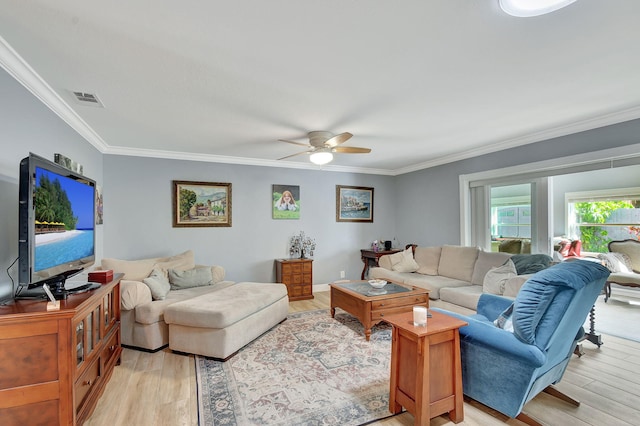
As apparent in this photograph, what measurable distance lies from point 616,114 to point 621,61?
1344 millimetres

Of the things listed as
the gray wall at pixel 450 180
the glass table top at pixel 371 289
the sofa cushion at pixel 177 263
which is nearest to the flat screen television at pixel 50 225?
the sofa cushion at pixel 177 263

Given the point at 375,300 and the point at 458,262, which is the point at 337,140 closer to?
the point at 375,300

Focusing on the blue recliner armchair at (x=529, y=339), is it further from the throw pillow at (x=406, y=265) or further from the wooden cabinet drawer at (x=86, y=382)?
the throw pillow at (x=406, y=265)

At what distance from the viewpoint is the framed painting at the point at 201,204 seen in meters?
4.62

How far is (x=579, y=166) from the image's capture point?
346 centimetres

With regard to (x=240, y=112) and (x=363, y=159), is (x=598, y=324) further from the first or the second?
(x=240, y=112)

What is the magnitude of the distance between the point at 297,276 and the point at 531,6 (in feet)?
14.3

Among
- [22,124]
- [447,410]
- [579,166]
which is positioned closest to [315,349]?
[447,410]

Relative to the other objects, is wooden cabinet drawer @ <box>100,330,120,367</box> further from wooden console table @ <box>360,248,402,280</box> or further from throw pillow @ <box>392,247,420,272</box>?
wooden console table @ <box>360,248,402,280</box>

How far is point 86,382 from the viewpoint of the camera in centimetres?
191

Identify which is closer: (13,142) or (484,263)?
(13,142)

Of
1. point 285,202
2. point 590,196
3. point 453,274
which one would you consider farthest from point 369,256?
point 590,196

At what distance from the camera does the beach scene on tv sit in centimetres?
168

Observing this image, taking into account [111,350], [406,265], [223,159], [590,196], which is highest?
[223,159]
